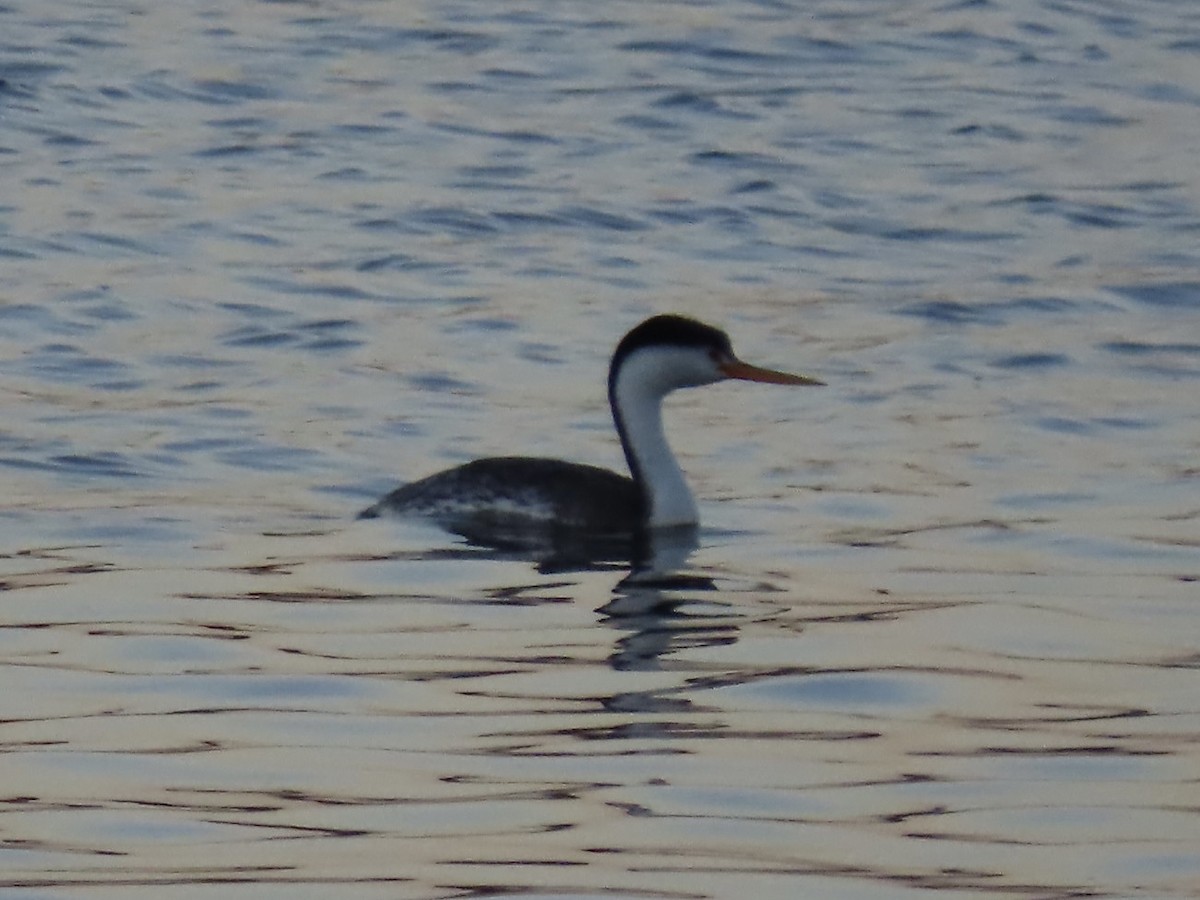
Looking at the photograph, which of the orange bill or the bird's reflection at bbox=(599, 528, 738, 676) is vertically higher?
the orange bill

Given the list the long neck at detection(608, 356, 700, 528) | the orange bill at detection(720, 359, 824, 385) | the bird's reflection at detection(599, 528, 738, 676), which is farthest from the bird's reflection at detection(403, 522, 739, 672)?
the orange bill at detection(720, 359, 824, 385)

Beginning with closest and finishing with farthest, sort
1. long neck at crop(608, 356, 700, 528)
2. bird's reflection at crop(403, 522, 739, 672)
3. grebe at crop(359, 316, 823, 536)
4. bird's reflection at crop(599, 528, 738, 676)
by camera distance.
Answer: bird's reflection at crop(599, 528, 738, 676), bird's reflection at crop(403, 522, 739, 672), grebe at crop(359, 316, 823, 536), long neck at crop(608, 356, 700, 528)

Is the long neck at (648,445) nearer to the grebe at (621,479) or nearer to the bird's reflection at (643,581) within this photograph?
the grebe at (621,479)

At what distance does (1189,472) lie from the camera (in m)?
12.1

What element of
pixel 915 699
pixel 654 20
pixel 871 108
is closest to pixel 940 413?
pixel 915 699

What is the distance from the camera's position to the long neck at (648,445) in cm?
1162

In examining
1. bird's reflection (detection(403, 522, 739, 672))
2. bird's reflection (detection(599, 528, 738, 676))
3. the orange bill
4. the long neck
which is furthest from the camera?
the orange bill

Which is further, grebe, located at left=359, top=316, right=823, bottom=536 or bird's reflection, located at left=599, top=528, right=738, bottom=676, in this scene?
grebe, located at left=359, top=316, right=823, bottom=536

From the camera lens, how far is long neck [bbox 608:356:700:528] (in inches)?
458

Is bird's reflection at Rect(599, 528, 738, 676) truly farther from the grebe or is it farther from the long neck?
the grebe

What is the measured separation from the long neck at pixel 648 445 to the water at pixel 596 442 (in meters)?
0.22

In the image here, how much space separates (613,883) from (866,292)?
36.3ft

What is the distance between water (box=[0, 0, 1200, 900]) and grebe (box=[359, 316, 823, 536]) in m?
0.25

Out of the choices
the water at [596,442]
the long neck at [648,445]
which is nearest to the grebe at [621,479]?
the long neck at [648,445]
